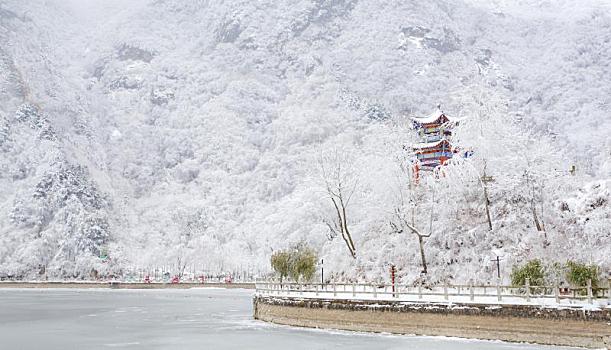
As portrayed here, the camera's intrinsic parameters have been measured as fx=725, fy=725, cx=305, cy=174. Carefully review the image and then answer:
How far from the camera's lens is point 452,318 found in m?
39.2

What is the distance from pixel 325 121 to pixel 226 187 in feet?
95.0

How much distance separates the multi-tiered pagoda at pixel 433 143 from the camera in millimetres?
73188

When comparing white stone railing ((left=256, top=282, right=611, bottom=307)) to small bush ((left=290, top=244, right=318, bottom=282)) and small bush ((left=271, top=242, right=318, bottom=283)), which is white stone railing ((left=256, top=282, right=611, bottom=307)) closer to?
small bush ((left=290, top=244, right=318, bottom=282))

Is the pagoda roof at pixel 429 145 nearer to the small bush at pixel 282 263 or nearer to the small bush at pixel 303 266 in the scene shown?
the small bush at pixel 303 266

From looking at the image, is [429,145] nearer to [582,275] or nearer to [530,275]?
[530,275]

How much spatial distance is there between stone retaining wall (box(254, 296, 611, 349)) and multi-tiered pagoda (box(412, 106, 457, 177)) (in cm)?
2717

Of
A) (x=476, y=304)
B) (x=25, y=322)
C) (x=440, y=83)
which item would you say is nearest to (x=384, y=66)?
(x=440, y=83)

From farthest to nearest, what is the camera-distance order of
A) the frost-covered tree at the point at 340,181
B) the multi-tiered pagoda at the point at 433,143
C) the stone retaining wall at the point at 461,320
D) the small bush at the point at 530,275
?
1. the multi-tiered pagoda at the point at 433,143
2. the frost-covered tree at the point at 340,181
3. the small bush at the point at 530,275
4. the stone retaining wall at the point at 461,320

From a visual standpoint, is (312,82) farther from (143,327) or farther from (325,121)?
(143,327)

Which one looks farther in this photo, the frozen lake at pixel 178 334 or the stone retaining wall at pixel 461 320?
the frozen lake at pixel 178 334

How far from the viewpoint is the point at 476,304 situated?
1506 inches

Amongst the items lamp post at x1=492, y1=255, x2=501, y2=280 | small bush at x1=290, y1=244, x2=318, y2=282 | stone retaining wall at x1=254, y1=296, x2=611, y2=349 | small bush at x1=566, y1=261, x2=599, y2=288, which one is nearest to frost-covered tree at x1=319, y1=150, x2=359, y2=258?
small bush at x1=290, y1=244, x2=318, y2=282

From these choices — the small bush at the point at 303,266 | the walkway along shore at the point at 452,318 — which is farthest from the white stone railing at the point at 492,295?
the small bush at the point at 303,266

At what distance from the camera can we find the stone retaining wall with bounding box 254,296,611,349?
111 ft
